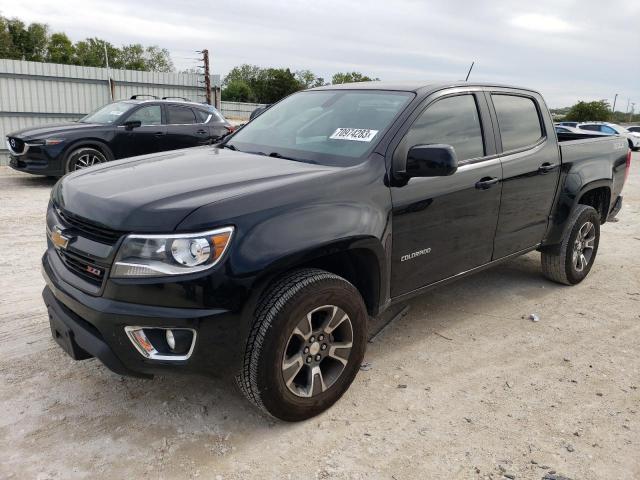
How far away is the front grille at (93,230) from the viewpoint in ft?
8.10

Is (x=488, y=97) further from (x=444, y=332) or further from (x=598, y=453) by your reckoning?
(x=598, y=453)

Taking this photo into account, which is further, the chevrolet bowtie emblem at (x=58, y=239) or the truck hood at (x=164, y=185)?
the chevrolet bowtie emblem at (x=58, y=239)

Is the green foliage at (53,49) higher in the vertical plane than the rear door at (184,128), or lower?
higher

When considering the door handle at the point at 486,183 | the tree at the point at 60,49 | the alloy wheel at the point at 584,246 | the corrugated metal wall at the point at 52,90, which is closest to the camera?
the door handle at the point at 486,183

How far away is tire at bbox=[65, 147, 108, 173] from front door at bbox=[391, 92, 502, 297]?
7.54m

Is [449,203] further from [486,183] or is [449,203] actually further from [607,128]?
[607,128]

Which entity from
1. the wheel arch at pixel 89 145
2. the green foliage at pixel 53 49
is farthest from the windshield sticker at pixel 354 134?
the green foliage at pixel 53 49

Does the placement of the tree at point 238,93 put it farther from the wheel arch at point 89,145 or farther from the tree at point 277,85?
the wheel arch at point 89,145

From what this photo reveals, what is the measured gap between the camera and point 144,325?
2.38 meters

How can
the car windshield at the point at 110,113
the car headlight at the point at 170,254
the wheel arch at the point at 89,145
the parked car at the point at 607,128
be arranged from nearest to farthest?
the car headlight at the point at 170,254 → the wheel arch at the point at 89,145 → the car windshield at the point at 110,113 → the parked car at the point at 607,128

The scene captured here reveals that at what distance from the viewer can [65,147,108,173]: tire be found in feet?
30.6

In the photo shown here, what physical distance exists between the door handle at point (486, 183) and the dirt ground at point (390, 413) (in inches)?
43.0

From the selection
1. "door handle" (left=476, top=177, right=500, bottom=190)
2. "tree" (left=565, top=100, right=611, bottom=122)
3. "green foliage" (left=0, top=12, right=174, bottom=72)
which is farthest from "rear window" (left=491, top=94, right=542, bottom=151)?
"green foliage" (left=0, top=12, right=174, bottom=72)

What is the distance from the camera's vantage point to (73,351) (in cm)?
265
